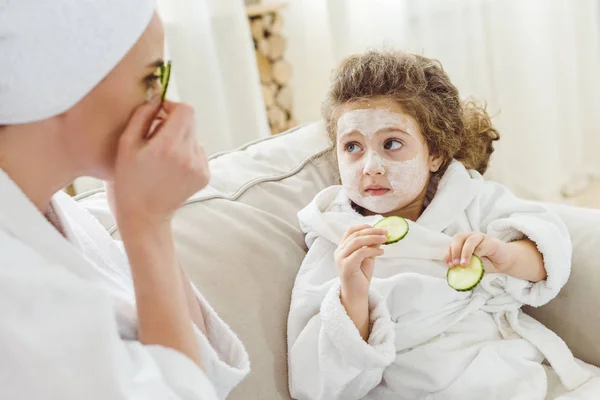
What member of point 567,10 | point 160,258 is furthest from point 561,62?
point 160,258

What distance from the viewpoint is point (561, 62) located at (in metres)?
3.04

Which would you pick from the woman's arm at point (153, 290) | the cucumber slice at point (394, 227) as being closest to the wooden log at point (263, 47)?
the cucumber slice at point (394, 227)

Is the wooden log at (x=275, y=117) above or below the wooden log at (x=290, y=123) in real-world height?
above

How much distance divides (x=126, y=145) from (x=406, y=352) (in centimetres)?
74

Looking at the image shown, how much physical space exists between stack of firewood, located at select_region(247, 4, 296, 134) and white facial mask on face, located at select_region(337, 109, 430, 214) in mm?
1303

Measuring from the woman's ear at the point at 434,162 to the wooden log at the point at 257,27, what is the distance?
4.32 ft

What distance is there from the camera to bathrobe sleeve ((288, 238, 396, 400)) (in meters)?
1.14

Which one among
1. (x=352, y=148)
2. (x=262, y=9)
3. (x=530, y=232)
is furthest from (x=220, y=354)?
(x=262, y=9)

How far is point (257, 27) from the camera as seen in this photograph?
101 inches

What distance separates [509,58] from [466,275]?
6.75ft

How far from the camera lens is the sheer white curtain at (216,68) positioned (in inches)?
86.0

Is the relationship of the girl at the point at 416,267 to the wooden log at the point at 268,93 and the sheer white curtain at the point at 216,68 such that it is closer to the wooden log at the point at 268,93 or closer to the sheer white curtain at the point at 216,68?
the sheer white curtain at the point at 216,68

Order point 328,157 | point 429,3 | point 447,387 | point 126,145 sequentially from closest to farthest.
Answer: point 126,145 → point 447,387 → point 328,157 → point 429,3

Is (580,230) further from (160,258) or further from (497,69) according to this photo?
(497,69)
